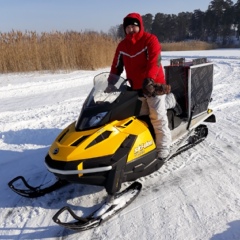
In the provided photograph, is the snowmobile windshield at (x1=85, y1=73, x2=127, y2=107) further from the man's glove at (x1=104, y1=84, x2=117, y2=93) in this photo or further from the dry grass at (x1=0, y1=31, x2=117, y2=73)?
the dry grass at (x1=0, y1=31, x2=117, y2=73)

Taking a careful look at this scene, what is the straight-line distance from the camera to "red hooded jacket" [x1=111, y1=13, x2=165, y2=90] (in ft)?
9.63

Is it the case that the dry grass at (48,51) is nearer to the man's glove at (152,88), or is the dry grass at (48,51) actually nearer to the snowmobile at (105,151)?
the snowmobile at (105,151)

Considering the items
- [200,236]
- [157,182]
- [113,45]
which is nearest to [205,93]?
[157,182]

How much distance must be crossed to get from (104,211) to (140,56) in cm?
154

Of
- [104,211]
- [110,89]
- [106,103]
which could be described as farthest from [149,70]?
[104,211]

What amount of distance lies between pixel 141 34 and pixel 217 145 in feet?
6.05

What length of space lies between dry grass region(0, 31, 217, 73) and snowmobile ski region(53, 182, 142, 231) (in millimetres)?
9535

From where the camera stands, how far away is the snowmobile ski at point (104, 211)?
225 centimetres

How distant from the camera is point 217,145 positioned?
155 inches

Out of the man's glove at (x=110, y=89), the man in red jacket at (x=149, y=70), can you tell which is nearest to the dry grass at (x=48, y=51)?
the man in red jacket at (x=149, y=70)

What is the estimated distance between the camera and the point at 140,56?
3035mm

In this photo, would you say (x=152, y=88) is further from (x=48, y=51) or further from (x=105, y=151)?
(x=48, y=51)

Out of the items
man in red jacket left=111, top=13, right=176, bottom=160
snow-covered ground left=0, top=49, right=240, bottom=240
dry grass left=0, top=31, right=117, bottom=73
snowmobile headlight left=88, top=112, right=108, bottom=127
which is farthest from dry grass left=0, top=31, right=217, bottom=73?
snowmobile headlight left=88, top=112, right=108, bottom=127

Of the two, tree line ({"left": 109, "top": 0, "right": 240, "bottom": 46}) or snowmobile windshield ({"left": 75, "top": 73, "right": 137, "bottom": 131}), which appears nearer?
snowmobile windshield ({"left": 75, "top": 73, "right": 137, "bottom": 131})
